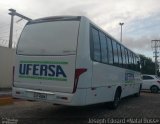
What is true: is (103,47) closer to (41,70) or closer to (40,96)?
(41,70)

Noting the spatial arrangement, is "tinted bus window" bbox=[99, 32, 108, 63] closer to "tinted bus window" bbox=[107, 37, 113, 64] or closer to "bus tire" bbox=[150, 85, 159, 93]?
"tinted bus window" bbox=[107, 37, 113, 64]

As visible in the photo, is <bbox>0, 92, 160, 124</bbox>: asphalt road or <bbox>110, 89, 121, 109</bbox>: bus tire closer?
<bbox>0, 92, 160, 124</bbox>: asphalt road

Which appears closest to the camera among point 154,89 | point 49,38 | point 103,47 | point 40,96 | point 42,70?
point 40,96

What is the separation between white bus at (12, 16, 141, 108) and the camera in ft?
31.1

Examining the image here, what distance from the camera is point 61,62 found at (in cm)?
970

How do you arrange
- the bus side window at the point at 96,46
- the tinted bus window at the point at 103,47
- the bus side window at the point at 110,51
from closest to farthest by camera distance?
the bus side window at the point at 96,46, the tinted bus window at the point at 103,47, the bus side window at the point at 110,51

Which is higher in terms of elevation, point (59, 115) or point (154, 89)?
point (154, 89)

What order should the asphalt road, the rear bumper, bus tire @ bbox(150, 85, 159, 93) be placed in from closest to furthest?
the rear bumper → the asphalt road → bus tire @ bbox(150, 85, 159, 93)

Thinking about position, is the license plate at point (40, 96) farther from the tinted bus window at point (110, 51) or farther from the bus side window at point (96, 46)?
the tinted bus window at point (110, 51)

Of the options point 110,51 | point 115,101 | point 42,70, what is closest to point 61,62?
point 42,70

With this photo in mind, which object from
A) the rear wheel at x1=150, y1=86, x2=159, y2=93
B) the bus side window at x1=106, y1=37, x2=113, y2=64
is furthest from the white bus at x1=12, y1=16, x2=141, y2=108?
the rear wheel at x1=150, y1=86, x2=159, y2=93

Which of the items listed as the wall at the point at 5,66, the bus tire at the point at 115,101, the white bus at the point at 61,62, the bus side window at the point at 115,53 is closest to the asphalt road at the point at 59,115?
the bus tire at the point at 115,101

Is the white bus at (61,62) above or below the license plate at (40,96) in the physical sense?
above

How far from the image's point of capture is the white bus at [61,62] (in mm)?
9492
